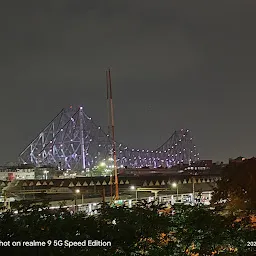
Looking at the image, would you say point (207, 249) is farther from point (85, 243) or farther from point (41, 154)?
point (41, 154)

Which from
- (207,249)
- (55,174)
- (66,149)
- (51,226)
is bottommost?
(207,249)

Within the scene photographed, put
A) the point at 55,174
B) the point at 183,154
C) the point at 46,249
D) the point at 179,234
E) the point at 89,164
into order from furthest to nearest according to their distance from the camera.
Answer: the point at 183,154 < the point at 89,164 < the point at 55,174 < the point at 179,234 < the point at 46,249

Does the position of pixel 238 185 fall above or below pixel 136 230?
above

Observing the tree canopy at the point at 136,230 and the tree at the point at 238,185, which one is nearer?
the tree canopy at the point at 136,230

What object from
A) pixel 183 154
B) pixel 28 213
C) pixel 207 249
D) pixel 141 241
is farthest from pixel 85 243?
pixel 183 154

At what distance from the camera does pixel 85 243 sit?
12.1 feet

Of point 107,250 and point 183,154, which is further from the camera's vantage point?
point 183,154

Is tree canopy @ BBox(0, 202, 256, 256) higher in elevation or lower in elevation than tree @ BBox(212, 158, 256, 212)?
lower

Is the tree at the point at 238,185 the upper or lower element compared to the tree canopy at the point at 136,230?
upper

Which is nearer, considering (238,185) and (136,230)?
(136,230)

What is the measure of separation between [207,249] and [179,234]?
300mm

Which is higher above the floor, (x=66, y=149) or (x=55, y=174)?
(x=66, y=149)

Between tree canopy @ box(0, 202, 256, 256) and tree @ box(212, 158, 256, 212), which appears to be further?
tree @ box(212, 158, 256, 212)

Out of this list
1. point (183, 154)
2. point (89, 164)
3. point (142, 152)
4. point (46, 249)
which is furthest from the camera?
point (183, 154)
